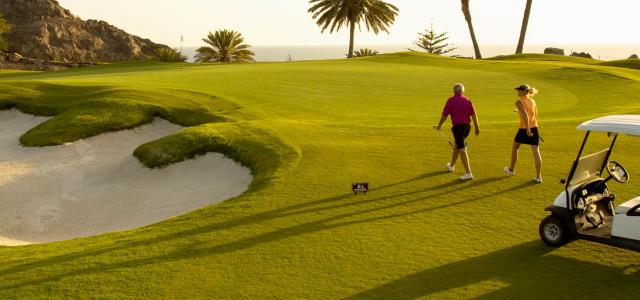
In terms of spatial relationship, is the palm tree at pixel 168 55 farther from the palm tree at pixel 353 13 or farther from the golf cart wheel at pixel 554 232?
the golf cart wheel at pixel 554 232

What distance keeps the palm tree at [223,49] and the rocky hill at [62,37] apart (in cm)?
1943

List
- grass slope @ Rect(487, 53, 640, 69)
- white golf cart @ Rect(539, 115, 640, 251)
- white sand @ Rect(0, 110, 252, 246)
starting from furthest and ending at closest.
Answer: grass slope @ Rect(487, 53, 640, 69)
white sand @ Rect(0, 110, 252, 246)
white golf cart @ Rect(539, 115, 640, 251)

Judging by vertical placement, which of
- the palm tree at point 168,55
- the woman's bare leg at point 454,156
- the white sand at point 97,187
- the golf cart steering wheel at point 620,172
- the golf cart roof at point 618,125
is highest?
the palm tree at point 168,55

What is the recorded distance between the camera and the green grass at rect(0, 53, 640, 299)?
7.51m

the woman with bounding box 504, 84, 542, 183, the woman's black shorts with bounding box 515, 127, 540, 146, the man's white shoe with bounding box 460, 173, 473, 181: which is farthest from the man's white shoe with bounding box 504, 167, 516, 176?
the man's white shoe with bounding box 460, 173, 473, 181

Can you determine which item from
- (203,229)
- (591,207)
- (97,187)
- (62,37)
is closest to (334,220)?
(203,229)

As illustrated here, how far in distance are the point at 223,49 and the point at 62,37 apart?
91.2ft

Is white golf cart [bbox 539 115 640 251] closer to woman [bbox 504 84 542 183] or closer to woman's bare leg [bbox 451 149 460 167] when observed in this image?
woman [bbox 504 84 542 183]

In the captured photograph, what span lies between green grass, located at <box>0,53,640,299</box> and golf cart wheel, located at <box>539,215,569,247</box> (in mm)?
153

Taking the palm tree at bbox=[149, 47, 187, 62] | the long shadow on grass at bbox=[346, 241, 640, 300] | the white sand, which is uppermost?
the palm tree at bbox=[149, 47, 187, 62]

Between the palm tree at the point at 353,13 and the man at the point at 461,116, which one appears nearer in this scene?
the man at the point at 461,116

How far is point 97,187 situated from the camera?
14812mm

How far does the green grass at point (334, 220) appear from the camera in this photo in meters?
7.51

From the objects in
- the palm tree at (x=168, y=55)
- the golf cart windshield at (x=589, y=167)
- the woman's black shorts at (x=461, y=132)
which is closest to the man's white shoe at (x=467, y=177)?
the woman's black shorts at (x=461, y=132)
